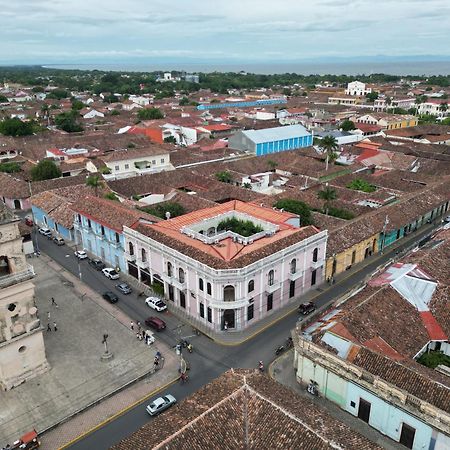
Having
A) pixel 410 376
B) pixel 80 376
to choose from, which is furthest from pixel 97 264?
pixel 410 376

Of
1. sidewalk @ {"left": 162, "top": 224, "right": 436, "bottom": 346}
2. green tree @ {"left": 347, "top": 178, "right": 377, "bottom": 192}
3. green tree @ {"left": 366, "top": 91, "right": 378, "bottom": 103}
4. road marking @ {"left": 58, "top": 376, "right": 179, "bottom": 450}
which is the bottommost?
road marking @ {"left": 58, "top": 376, "right": 179, "bottom": 450}

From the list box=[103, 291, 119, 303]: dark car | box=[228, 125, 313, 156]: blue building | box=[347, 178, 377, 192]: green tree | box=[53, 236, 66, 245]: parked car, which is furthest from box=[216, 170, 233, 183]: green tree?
box=[103, 291, 119, 303]: dark car

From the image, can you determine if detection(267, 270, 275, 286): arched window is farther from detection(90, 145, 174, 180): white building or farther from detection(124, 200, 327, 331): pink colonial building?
detection(90, 145, 174, 180): white building

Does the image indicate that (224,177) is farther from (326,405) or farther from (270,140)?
(326,405)

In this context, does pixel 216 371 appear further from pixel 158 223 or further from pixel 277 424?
pixel 158 223

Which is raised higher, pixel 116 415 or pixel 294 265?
pixel 294 265

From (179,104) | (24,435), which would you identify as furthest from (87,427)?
(179,104)

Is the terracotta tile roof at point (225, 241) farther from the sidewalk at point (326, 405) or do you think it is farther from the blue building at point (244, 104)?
the blue building at point (244, 104)
